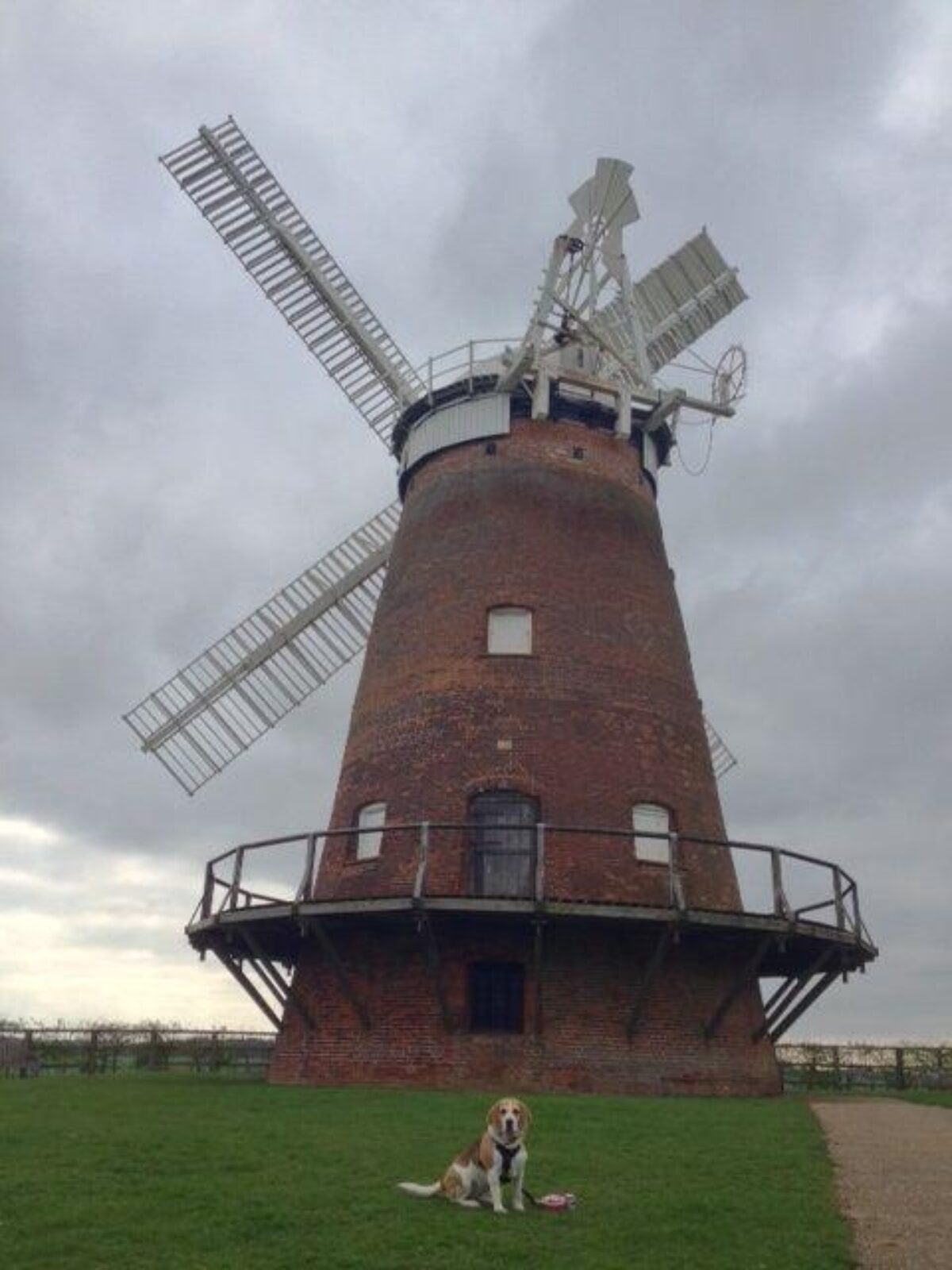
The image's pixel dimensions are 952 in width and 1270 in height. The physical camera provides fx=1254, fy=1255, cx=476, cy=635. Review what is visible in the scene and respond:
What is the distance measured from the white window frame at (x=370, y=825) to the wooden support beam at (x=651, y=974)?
12.1ft

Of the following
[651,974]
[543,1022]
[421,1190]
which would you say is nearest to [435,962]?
[543,1022]

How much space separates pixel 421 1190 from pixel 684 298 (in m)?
19.2

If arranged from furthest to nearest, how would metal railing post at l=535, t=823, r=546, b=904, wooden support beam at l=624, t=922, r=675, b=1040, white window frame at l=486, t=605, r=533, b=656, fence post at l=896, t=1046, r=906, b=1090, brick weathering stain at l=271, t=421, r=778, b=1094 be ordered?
1. fence post at l=896, t=1046, r=906, b=1090
2. white window frame at l=486, t=605, r=533, b=656
3. brick weathering stain at l=271, t=421, r=778, b=1094
4. wooden support beam at l=624, t=922, r=675, b=1040
5. metal railing post at l=535, t=823, r=546, b=904

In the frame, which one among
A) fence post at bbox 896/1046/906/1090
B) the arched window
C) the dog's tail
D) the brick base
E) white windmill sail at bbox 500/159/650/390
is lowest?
the dog's tail

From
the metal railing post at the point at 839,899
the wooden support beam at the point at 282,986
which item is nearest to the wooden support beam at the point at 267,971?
the wooden support beam at the point at 282,986

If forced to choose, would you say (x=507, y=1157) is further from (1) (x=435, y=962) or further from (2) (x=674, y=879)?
(2) (x=674, y=879)

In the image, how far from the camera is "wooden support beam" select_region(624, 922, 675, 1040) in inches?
551

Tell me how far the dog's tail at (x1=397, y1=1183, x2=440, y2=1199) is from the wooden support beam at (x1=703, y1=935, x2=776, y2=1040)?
7.60m

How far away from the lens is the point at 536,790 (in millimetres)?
15648

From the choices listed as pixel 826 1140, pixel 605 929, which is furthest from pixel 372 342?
pixel 826 1140

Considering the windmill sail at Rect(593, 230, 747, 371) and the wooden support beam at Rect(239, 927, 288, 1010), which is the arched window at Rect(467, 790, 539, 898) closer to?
the wooden support beam at Rect(239, 927, 288, 1010)

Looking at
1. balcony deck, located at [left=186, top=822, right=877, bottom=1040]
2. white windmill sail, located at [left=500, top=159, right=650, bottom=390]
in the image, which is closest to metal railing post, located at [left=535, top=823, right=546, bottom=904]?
balcony deck, located at [left=186, top=822, right=877, bottom=1040]

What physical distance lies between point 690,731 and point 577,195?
9523 millimetres

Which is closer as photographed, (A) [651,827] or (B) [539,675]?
(A) [651,827]
